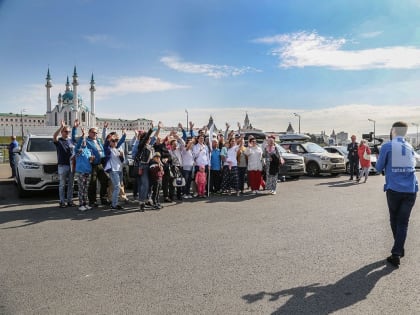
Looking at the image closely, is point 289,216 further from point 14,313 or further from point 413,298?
point 14,313

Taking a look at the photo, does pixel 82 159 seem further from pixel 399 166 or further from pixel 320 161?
pixel 320 161

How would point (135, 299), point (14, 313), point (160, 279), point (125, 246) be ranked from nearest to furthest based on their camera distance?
point (14, 313), point (135, 299), point (160, 279), point (125, 246)

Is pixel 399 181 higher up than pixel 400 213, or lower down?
higher up

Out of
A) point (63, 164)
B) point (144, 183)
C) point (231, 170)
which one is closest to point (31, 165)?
point (63, 164)

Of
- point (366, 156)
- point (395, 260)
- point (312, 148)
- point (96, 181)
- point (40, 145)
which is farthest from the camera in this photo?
point (312, 148)

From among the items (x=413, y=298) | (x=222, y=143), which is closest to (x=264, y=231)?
(x=413, y=298)

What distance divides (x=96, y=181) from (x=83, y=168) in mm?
649

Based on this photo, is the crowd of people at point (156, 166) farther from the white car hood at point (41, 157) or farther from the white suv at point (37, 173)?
the white car hood at point (41, 157)

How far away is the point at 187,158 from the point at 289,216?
12.9ft

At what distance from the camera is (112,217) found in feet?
25.7

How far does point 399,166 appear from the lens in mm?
4957

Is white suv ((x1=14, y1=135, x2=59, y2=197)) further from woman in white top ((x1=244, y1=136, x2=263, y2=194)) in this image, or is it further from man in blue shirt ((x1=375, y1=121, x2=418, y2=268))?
man in blue shirt ((x1=375, y1=121, x2=418, y2=268))

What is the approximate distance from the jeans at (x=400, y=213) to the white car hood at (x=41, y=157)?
843cm

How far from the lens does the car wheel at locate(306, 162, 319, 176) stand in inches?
686
